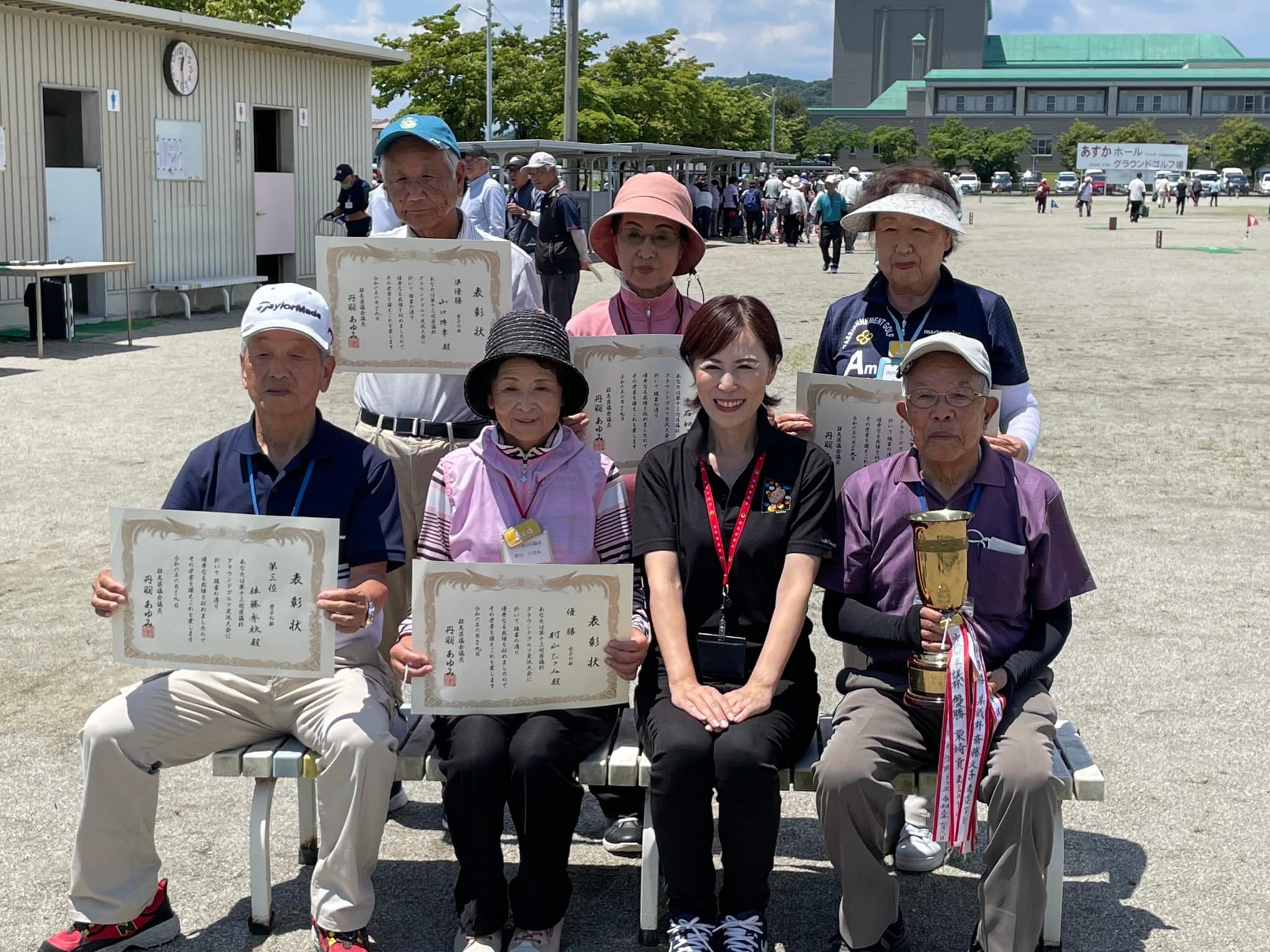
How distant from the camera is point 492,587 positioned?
11.6ft

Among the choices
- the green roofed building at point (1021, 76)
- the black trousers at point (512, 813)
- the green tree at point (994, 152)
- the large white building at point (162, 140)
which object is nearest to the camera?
the black trousers at point (512, 813)

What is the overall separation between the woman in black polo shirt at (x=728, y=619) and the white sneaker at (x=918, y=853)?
635mm

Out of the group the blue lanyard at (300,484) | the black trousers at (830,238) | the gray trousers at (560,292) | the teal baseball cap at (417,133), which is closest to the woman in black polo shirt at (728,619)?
the blue lanyard at (300,484)

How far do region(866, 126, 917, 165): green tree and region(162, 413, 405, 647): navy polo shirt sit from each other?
130 m

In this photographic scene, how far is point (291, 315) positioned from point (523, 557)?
34.9 inches

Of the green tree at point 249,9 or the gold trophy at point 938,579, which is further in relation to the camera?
the green tree at point 249,9

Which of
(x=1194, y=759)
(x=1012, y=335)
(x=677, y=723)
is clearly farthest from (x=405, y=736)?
(x=1194, y=759)

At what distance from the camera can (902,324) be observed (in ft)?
13.0

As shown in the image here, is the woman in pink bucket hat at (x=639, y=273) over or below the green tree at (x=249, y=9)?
below

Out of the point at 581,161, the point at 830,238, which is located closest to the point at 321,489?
the point at 830,238

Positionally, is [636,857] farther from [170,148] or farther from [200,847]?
[170,148]

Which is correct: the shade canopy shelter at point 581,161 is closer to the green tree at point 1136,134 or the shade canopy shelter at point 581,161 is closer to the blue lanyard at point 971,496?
the blue lanyard at point 971,496

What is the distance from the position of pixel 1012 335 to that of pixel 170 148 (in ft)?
56.3

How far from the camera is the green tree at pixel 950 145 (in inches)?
4835
